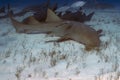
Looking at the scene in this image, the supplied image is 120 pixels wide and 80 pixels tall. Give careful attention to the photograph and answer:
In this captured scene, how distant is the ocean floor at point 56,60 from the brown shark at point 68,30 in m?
0.22

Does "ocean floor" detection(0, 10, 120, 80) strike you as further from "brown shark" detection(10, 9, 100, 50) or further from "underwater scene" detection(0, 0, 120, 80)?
"brown shark" detection(10, 9, 100, 50)

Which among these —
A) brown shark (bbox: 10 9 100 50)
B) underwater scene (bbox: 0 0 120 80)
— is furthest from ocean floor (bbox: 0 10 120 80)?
brown shark (bbox: 10 9 100 50)

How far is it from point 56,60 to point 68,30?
5.72ft

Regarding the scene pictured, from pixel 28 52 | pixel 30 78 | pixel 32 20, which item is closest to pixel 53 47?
pixel 28 52

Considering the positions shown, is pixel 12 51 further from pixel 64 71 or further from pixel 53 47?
pixel 64 71

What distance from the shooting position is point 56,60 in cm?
579

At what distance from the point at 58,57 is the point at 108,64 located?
1.21 m

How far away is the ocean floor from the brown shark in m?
0.22

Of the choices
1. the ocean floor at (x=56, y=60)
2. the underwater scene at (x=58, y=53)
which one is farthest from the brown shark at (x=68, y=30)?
the ocean floor at (x=56, y=60)

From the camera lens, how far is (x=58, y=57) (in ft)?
19.7

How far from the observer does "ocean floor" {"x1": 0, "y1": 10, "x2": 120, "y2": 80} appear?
15.7 ft

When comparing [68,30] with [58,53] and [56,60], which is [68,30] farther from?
[56,60]

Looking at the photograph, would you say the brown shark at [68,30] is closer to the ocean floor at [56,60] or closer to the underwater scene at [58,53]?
the underwater scene at [58,53]

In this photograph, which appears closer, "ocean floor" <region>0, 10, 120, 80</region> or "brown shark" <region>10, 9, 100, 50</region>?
"ocean floor" <region>0, 10, 120, 80</region>
